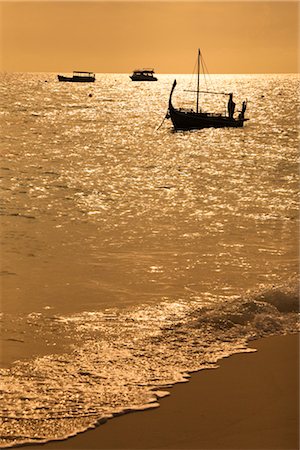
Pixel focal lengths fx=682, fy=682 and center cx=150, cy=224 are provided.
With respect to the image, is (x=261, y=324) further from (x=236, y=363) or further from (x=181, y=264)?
(x=181, y=264)

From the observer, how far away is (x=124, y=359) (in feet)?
27.6

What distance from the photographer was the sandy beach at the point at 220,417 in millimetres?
6262

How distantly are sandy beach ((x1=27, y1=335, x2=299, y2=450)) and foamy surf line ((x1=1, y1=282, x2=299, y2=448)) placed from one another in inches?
7.3

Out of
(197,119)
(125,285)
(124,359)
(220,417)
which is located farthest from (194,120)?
(220,417)

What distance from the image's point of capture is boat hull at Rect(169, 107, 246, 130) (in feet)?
205

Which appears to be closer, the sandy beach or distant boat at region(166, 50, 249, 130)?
the sandy beach

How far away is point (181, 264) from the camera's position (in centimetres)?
1378

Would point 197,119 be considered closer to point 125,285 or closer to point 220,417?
point 125,285

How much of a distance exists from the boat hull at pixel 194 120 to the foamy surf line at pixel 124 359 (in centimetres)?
5198

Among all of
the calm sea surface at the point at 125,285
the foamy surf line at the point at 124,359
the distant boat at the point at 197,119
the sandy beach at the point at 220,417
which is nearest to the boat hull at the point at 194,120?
the distant boat at the point at 197,119

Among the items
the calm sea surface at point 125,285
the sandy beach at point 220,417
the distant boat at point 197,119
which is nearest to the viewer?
the sandy beach at point 220,417

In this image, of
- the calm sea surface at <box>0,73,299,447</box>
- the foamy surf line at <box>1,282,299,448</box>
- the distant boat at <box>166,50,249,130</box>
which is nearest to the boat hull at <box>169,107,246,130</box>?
the distant boat at <box>166,50,249,130</box>

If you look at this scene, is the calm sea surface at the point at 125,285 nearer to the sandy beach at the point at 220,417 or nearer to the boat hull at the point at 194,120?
the sandy beach at the point at 220,417

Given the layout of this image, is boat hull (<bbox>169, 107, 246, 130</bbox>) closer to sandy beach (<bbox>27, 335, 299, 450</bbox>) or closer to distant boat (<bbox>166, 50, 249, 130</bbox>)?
distant boat (<bbox>166, 50, 249, 130</bbox>)
